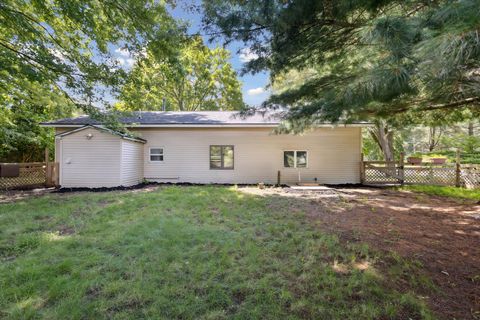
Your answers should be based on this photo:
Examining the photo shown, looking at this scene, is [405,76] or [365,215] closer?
[405,76]

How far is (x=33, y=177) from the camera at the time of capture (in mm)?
9938

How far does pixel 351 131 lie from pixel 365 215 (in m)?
6.37

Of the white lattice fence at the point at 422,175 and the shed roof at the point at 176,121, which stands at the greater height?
the shed roof at the point at 176,121

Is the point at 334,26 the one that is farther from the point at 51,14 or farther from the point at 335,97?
the point at 51,14

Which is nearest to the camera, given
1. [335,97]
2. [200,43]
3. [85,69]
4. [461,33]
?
[461,33]

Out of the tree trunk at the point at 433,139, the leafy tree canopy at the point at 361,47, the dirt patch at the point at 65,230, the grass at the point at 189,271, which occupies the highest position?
the tree trunk at the point at 433,139

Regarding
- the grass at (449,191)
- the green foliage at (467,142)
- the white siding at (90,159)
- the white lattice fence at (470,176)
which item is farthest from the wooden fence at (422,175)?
the green foliage at (467,142)

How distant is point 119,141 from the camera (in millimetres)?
9688

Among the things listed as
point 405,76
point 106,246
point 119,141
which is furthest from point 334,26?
point 119,141

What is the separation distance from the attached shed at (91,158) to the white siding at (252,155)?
1.89m

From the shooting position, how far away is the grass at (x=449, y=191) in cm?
848

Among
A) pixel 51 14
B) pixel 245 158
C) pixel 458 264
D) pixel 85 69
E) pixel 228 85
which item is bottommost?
pixel 458 264

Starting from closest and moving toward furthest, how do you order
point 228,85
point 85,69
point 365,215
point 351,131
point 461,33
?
point 461,33
point 365,215
point 85,69
point 351,131
point 228,85

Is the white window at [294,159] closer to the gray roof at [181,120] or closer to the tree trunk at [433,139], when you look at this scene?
the gray roof at [181,120]
